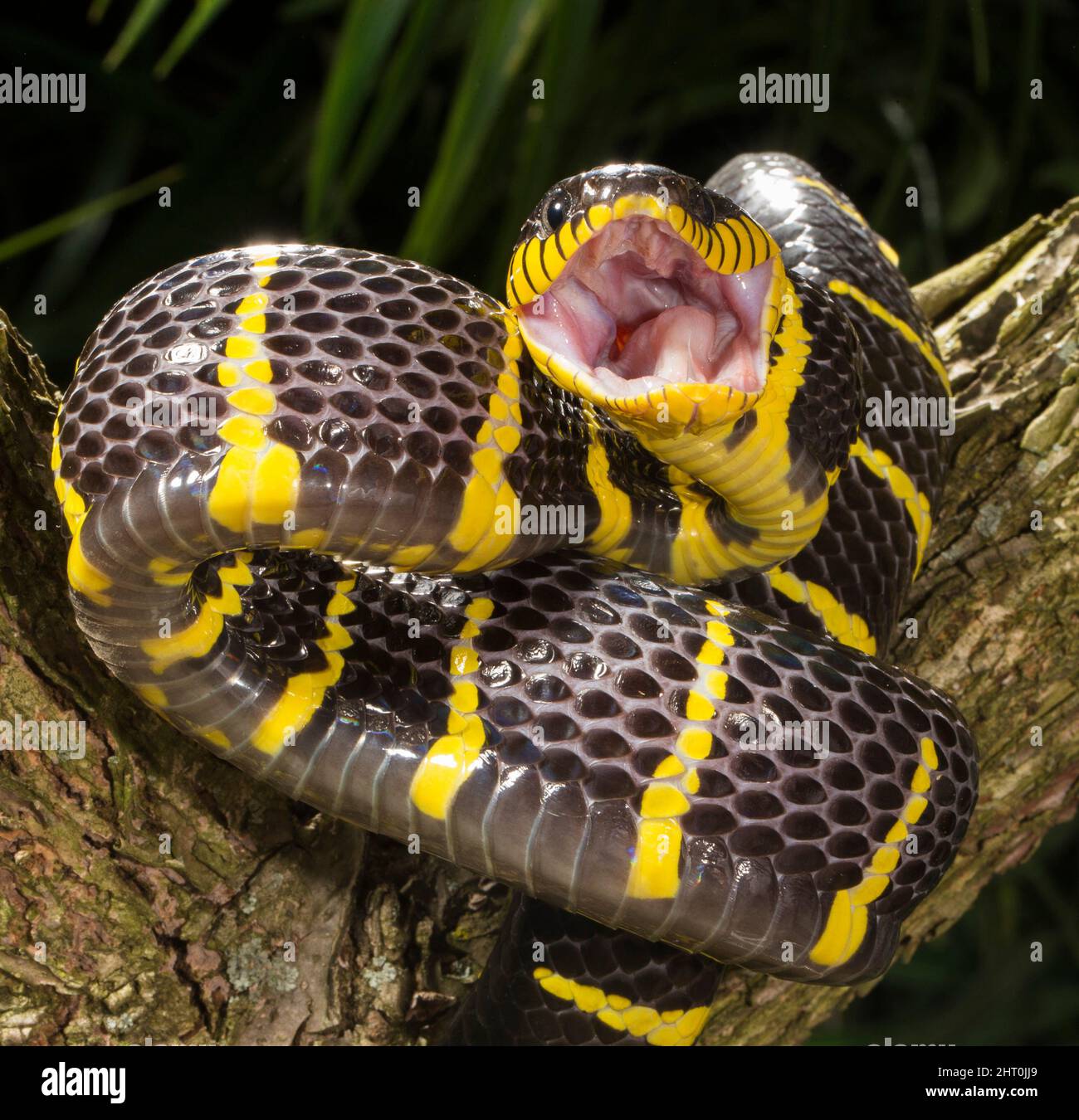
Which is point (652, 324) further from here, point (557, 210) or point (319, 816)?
point (319, 816)

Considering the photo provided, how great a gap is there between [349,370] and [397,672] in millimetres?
349

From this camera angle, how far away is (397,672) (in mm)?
1312

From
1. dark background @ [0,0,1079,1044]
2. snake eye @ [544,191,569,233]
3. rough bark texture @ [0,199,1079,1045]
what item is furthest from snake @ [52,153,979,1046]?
dark background @ [0,0,1079,1044]

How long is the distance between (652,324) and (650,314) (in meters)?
0.04

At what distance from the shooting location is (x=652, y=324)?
143 centimetres

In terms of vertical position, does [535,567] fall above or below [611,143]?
below

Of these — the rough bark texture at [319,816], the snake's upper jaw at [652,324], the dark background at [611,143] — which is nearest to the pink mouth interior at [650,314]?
the snake's upper jaw at [652,324]

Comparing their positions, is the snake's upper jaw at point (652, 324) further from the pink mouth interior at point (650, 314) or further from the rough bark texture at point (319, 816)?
the rough bark texture at point (319, 816)

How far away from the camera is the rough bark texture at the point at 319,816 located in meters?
1.35

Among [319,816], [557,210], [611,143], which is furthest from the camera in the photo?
[611,143]

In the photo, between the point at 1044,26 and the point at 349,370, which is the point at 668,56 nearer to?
the point at 1044,26

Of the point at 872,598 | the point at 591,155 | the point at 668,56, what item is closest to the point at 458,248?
the point at 591,155

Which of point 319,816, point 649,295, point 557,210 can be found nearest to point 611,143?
point 649,295

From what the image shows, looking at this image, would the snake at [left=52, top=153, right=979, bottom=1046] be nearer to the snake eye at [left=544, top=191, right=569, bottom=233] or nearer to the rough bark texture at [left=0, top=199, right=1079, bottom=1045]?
the snake eye at [left=544, top=191, right=569, bottom=233]
